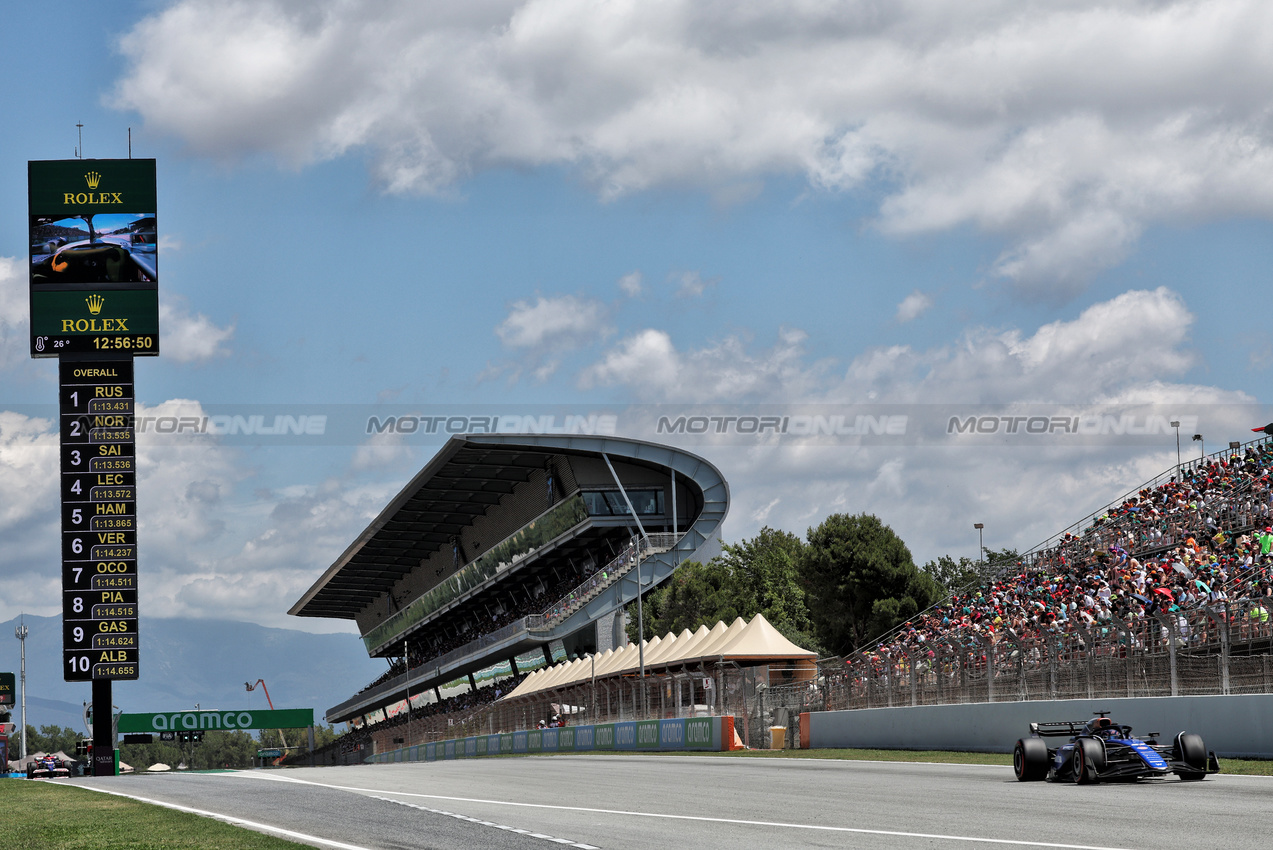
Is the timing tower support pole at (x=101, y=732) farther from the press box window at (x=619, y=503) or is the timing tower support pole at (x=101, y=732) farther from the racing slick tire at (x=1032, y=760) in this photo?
the racing slick tire at (x=1032, y=760)

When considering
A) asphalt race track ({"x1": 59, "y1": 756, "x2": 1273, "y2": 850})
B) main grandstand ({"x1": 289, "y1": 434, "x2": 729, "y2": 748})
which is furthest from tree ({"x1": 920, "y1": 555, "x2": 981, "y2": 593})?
asphalt race track ({"x1": 59, "y1": 756, "x2": 1273, "y2": 850})

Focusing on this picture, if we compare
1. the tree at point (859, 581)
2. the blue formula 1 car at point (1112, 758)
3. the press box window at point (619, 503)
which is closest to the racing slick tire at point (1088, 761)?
the blue formula 1 car at point (1112, 758)

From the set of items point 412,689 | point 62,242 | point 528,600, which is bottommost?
point 412,689

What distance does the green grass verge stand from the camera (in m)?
12.5

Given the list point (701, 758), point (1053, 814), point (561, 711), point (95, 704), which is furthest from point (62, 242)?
point (1053, 814)

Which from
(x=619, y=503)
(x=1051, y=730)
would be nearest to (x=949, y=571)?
(x=619, y=503)

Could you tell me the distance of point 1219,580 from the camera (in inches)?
1075

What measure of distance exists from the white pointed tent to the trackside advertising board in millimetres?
2574

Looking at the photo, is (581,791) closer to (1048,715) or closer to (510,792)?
(510,792)

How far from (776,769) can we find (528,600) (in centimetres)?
6539

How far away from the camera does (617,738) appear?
1534 inches

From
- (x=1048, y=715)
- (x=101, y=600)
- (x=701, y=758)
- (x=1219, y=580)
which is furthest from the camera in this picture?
(x=101, y=600)

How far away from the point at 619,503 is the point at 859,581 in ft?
52.5

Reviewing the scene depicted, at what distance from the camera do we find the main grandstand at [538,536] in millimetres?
71562
